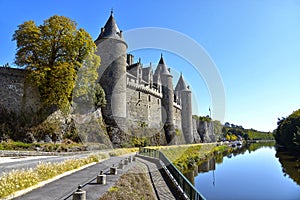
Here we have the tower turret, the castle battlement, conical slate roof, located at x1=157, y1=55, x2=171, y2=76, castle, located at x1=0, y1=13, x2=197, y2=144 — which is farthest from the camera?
the tower turret

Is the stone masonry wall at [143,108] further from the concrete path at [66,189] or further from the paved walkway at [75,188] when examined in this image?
the concrete path at [66,189]

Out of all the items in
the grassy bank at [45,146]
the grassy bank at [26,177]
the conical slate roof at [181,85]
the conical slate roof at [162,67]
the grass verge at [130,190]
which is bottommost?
the grass verge at [130,190]

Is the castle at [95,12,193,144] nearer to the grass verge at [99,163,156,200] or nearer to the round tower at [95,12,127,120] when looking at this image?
the round tower at [95,12,127,120]

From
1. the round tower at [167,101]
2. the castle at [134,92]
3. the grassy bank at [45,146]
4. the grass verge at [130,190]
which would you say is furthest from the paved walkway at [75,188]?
the round tower at [167,101]

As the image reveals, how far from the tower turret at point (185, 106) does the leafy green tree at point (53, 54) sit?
32.5 m

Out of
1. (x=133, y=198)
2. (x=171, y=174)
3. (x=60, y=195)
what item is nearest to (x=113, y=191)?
(x=133, y=198)

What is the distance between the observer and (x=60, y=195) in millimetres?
6738

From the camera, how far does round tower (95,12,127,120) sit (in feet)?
96.7

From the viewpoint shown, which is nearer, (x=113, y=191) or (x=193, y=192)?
(x=193, y=192)

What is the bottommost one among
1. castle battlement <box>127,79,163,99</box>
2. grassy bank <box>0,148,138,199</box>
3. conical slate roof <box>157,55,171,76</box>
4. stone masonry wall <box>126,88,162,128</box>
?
grassy bank <box>0,148,138,199</box>

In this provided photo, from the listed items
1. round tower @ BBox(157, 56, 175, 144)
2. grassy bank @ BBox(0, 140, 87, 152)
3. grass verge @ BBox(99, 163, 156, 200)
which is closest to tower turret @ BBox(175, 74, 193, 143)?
round tower @ BBox(157, 56, 175, 144)

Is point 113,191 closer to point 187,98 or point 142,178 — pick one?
point 142,178

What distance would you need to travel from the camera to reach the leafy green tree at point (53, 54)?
21375 mm

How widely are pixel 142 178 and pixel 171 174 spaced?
1306mm
